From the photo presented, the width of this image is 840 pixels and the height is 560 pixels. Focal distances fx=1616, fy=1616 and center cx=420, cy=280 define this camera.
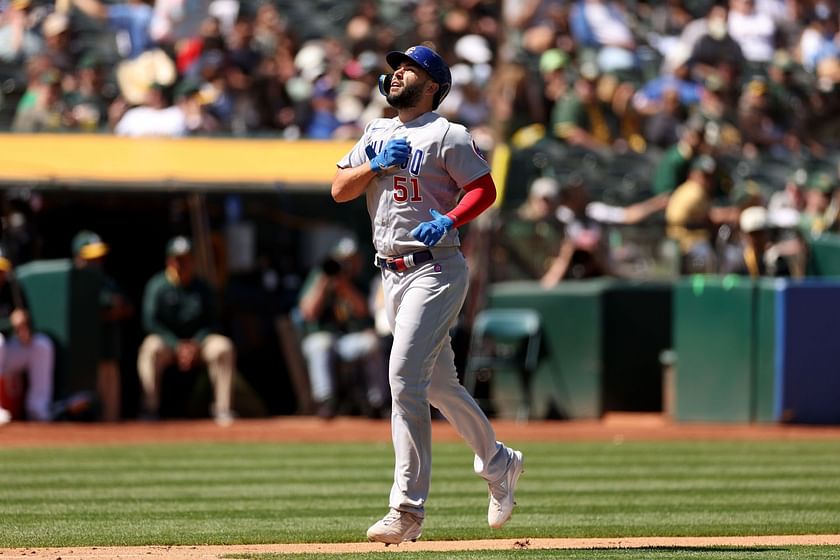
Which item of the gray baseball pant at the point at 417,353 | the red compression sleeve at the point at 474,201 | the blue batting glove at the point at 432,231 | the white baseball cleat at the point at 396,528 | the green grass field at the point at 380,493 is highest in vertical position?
the red compression sleeve at the point at 474,201

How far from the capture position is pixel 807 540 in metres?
6.70

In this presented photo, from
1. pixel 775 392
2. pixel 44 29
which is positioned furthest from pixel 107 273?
pixel 775 392

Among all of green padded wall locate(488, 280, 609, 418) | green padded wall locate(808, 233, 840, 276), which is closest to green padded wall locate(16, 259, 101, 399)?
green padded wall locate(488, 280, 609, 418)

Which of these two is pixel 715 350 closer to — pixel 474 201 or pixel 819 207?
pixel 819 207

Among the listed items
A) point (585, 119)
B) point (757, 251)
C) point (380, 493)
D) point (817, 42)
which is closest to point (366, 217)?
point (585, 119)

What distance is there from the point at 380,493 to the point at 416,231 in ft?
9.38

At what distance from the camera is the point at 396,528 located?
6203mm

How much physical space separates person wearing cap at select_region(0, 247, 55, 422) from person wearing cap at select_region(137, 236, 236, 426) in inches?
34.5

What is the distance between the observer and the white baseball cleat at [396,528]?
244 inches

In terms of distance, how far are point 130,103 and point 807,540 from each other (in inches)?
409

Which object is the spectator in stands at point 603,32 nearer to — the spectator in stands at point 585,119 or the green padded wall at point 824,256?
the spectator in stands at point 585,119

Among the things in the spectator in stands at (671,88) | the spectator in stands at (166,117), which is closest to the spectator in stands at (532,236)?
the spectator in stands at (671,88)

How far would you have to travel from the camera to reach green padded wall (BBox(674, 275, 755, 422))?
13.7 metres

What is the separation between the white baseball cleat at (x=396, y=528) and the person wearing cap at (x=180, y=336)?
789 cm
